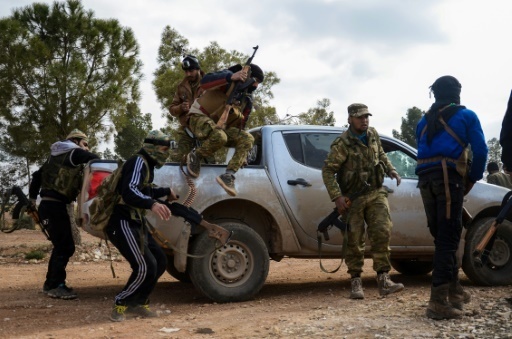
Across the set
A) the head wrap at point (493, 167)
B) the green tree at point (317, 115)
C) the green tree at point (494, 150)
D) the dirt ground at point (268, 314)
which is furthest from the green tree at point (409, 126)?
the dirt ground at point (268, 314)

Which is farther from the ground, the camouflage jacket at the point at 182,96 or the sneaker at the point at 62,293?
the camouflage jacket at the point at 182,96

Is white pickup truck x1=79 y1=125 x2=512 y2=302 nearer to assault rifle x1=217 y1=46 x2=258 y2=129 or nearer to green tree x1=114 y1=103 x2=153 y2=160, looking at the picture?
assault rifle x1=217 y1=46 x2=258 y2=129

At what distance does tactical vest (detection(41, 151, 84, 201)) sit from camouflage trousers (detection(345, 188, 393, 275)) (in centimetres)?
300

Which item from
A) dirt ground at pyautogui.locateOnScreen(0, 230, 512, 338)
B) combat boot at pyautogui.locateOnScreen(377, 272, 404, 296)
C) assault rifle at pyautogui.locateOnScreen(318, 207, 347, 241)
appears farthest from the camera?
assault rifle at pyautogui.locateOnScreen(318, 207, 347, 241)

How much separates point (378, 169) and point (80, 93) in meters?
8.25

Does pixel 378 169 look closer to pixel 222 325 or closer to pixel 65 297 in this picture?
pixel 222 325

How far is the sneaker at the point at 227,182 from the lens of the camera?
6125mm

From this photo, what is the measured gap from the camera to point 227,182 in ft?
20.2

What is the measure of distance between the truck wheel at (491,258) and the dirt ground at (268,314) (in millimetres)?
170

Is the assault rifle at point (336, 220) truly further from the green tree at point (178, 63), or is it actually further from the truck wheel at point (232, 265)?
the green tree at point (178, 63)

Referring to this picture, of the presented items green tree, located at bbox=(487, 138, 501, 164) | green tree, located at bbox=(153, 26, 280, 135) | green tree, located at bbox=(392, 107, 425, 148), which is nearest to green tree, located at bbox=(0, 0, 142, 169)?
green tree, located at bbox=(153, 26, 280, 135)

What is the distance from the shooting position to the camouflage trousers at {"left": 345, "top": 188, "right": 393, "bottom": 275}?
6102 mm

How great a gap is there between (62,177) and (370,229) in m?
3.36

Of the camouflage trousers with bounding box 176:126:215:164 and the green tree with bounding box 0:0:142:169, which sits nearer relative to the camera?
the camouflage trousers with bounding box 176:126:215:164
